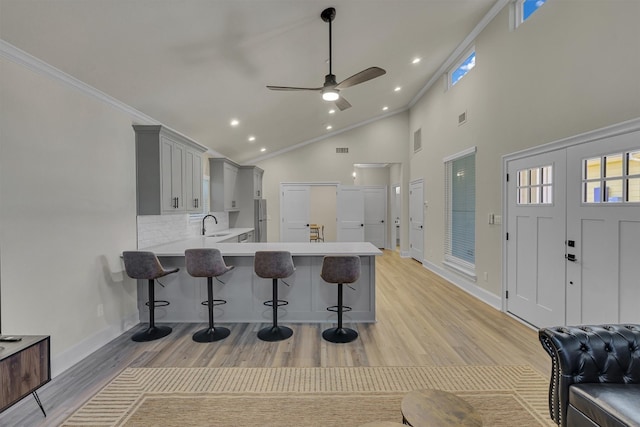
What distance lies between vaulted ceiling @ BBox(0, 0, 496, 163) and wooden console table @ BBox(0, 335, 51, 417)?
6.83 ft

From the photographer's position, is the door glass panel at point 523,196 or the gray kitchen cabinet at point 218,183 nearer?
the door glass panel at point 523,196

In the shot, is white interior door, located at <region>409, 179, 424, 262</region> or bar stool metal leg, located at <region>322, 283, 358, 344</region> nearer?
bar stool metal leg, located at <region>322, 283, 358, 344</region>

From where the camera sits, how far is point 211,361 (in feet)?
9.32

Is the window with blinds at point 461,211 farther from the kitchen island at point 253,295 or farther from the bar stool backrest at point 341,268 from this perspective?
the bar stool backrest at point 341,268

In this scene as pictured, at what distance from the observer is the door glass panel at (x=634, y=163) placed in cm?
239

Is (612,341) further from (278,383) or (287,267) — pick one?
(287,267)

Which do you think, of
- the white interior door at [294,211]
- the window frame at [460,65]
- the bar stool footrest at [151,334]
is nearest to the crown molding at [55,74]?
the bar stool footrest at [151,334]

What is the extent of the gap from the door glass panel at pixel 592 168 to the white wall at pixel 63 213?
15.6 ft

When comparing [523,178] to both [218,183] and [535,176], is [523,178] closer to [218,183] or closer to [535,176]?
[535,176]

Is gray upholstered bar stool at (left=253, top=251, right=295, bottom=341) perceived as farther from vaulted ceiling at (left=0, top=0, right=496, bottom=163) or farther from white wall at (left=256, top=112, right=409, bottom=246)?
white wall at (left=256, top=112, right=409, bottom=246)

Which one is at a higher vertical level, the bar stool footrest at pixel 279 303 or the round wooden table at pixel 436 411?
the round wooden table at pixel 436 411

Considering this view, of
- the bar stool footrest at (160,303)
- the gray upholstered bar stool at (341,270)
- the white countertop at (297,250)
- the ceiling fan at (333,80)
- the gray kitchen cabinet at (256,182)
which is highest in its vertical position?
the ceiling fan at (333,80)

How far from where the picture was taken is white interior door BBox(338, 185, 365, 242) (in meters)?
8.66

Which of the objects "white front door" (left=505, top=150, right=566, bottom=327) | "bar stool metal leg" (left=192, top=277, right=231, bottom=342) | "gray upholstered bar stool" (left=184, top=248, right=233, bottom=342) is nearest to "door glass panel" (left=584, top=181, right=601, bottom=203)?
"white front door" (left=505, top=150, right=566, bottom=327)
